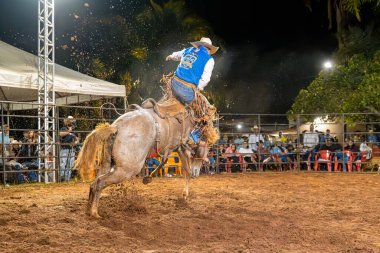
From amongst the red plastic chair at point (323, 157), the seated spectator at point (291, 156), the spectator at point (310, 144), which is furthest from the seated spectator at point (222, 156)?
the red plastic chair at point (323, 157)

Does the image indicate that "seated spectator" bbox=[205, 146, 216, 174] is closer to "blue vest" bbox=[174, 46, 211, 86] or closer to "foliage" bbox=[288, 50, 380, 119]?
"foliage" bbox=[288, 50, 380, 119]

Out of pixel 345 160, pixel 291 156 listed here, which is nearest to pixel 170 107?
pixel 291 156

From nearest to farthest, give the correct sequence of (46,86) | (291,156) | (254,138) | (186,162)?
(186,162), (46,86), (254,138), (291,156)

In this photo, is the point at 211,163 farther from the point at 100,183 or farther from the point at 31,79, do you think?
the point at 100,183

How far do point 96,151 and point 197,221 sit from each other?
141cm

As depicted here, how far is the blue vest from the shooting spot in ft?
19.8

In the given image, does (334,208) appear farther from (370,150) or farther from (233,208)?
(370,150)

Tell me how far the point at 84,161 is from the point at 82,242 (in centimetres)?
124

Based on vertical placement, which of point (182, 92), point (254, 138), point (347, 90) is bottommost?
point (254, 138)

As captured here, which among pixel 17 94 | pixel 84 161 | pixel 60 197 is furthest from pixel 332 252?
pixel 17 94

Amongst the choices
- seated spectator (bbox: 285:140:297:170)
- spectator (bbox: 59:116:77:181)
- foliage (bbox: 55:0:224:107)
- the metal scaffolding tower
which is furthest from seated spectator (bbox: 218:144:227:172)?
foliage (bbox: 55:0:224:107)

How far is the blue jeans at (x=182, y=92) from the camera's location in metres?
6.11

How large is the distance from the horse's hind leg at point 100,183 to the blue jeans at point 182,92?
66.2 inches

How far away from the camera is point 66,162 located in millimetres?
9992
